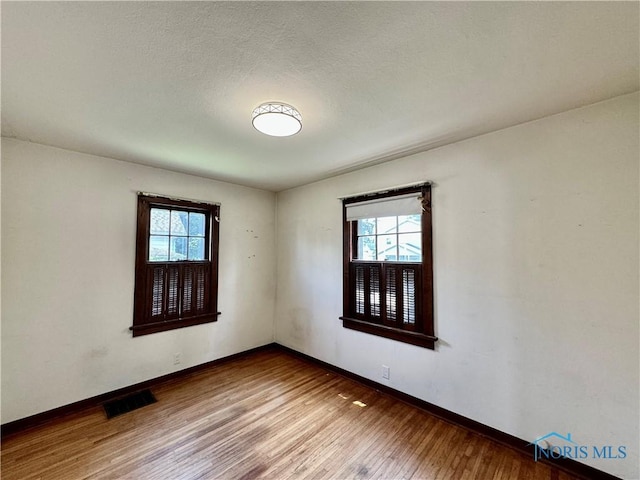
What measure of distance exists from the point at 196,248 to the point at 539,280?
3.59 metres

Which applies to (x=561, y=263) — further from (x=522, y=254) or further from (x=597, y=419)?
(x=597, y=419)

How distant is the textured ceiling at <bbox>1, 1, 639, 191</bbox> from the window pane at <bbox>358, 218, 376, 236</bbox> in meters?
1.00

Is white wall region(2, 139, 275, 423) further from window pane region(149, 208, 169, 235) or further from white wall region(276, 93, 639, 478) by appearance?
white wall region(276, 93, 639, 478)

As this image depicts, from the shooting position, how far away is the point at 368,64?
54.6 inches

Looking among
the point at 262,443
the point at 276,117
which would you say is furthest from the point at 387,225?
the point at 262,443

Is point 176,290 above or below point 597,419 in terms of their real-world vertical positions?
above

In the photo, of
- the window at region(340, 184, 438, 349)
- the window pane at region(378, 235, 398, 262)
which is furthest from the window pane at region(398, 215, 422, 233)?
the window pane at region(378, 235, 398, 262)

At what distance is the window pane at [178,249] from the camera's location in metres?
3.17

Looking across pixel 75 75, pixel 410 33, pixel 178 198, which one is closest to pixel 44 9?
pixel 75 75

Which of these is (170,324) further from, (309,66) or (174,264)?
(309,66)

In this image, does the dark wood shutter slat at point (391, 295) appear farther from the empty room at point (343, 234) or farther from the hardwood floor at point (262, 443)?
the hardwood floor at point (262, 443)

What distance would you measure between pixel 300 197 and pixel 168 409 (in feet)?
9.51

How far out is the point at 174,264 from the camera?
10.3ft

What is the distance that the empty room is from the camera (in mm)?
1267
